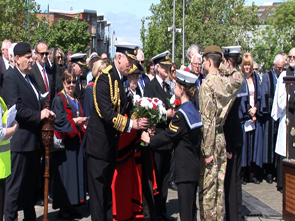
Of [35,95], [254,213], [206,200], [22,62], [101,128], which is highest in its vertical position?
[22,62]

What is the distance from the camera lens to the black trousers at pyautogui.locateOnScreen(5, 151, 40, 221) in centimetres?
555

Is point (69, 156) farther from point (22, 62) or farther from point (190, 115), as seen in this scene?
point (190, 115)

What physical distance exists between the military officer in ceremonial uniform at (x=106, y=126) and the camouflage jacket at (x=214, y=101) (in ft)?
2.42

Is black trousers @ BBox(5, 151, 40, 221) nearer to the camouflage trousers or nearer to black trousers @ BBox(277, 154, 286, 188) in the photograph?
the camouflage trousers

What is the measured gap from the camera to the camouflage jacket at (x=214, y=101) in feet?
17.3

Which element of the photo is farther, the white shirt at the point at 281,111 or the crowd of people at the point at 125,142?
the white shirt at the point at 281,111

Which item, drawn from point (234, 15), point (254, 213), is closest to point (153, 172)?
point (254, 213)

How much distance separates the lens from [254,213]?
6.82 metres

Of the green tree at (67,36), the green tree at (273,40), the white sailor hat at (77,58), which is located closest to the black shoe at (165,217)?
the white sailor hat at (77,58)

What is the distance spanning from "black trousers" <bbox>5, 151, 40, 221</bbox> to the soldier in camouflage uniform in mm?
2228

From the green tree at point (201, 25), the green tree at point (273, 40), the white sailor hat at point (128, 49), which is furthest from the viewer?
the green tree at point (201, 25)

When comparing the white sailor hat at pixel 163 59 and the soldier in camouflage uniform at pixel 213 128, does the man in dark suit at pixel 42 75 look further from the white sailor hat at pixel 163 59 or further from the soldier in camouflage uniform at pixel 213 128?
the soldier in camouflage uniform at pixel 213 128

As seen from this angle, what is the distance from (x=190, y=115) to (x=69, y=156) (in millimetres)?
2313

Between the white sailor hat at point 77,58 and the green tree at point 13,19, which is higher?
the green tree at point 13,19
